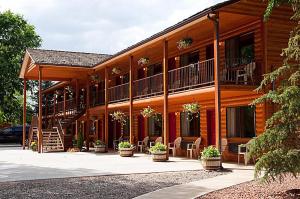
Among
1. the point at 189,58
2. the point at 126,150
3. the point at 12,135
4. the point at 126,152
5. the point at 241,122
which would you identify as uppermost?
the point at 189,58

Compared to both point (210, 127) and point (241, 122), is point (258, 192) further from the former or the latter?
point (210, 127)

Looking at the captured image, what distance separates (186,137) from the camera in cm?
2330

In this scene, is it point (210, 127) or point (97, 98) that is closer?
point (210, 127)

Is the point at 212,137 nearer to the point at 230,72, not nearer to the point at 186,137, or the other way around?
the point at 186,137

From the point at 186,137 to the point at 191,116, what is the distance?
124 centimetres

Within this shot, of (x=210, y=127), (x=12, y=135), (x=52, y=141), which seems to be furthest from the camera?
(x=12, y=135)

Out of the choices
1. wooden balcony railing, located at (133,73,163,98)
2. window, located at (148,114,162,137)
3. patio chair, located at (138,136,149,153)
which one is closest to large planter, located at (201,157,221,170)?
wooden balcony railing, located at (133,73,163,98)

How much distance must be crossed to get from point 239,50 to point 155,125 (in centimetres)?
993

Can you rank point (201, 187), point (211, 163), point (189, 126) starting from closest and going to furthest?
point (201, 187)
point (211, 163)
point (189, 126)

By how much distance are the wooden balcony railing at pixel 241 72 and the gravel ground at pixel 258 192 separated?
19.6ft

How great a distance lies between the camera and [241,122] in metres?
18.9

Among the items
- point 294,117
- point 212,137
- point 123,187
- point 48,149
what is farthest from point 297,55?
point 48,149

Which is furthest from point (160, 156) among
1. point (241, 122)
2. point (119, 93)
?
point (119, 93)

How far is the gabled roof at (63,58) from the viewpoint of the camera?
27.1m
